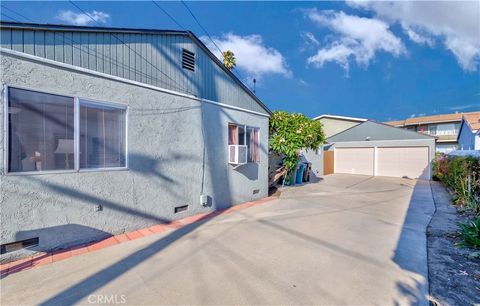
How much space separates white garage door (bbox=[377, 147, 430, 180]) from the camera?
14325 mm

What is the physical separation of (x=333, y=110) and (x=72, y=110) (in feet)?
479

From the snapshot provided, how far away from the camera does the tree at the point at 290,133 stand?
9250 millimetres

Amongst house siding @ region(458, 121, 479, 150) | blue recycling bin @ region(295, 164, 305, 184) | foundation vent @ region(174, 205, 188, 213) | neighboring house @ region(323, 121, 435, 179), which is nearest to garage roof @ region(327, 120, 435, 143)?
neighboring house @ region(323, 121, 435, 179)

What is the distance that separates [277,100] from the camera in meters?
86.2

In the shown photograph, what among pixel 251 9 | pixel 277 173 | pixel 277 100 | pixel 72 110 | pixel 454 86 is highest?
pixel 454 86

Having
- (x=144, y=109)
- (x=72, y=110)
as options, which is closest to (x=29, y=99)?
(x=72, y=110)

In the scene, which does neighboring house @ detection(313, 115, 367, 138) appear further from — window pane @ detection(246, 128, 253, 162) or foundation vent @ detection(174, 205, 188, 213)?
foundation vent @ detection(174, 205, 188, 213)

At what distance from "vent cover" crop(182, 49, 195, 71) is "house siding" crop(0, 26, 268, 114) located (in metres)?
0.10

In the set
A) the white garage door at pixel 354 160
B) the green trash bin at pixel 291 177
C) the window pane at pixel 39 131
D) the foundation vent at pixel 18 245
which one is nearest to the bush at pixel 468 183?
Result: the green trash bin at pixel 291 177

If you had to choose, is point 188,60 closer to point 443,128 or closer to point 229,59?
point 229,59

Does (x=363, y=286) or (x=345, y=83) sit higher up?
(x=345, y=83)

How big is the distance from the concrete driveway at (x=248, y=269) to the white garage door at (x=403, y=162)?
1226 cm

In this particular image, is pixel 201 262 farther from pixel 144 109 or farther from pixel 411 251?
pixel 411 251

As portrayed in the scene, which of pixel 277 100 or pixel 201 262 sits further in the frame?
pixel 277 100
